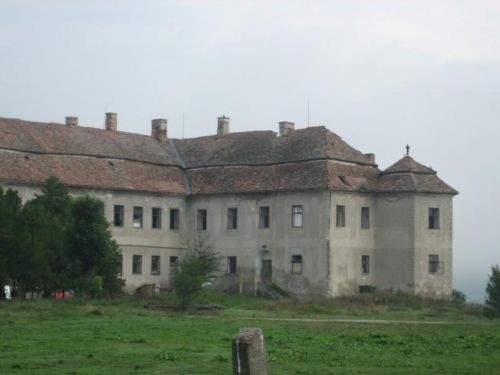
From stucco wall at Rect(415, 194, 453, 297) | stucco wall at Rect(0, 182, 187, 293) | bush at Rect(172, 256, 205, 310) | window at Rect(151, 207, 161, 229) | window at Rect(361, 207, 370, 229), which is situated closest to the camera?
bush at Rect(172, 256, 205, 310)

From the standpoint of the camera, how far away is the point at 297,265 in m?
64.6

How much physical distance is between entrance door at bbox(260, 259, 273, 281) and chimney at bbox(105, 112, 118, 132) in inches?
543

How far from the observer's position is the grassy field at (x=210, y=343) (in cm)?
2345

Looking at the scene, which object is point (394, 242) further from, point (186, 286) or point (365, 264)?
point (186, 286)

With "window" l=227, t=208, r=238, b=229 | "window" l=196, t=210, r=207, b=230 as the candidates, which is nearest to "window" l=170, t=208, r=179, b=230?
"window" l=196, t=210, r=207, b=230

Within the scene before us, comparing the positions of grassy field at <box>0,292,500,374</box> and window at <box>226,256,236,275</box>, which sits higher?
window at <box>226,256,236,275</box>

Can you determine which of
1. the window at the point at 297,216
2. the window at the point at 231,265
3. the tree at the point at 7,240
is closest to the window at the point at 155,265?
the window at the point at 231,265

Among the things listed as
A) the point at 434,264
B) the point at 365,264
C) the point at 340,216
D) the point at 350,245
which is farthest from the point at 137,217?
the point at 434,264

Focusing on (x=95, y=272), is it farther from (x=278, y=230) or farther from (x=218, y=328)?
(x=218, y=328)

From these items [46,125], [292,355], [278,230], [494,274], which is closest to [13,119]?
[46,125]

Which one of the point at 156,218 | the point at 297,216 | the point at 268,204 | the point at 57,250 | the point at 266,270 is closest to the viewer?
the point at 57,250

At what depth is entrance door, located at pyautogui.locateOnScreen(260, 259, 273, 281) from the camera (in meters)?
65.9

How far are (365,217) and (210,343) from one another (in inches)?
1480

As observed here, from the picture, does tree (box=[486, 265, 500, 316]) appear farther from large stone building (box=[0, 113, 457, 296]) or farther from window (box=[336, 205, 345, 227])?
window (box=[336, 205, 345, 227])
